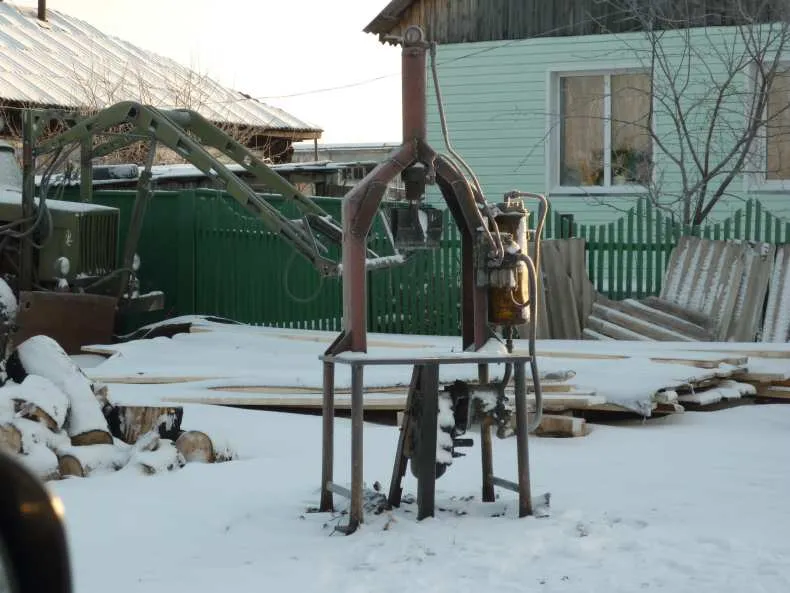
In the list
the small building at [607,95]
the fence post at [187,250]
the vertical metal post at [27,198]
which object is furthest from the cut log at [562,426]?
the small building at [607,95]

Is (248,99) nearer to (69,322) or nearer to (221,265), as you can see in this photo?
(221,265)

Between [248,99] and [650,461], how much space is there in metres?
25.2

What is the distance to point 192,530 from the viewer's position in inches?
227

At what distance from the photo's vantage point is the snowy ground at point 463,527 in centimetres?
495

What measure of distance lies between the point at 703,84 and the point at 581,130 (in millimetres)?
1937

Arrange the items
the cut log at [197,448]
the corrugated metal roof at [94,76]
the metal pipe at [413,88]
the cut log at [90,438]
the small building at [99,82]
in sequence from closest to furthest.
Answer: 1. the metal pipe at [413,88]
2. the cut log at [90,438]
3. the cut log at [197,448]
4. the small building at [99,82]
5. the corrugated metal roof at [94,76]

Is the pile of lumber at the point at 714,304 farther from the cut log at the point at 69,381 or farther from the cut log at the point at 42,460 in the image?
the cut log at the point at 42,460

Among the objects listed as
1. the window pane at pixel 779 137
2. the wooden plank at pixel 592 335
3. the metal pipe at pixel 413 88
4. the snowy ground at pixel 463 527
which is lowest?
the snowy ground at pixel 463 527

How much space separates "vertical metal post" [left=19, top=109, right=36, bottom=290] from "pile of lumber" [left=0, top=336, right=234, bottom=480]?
4.46 metres

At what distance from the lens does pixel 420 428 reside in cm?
593

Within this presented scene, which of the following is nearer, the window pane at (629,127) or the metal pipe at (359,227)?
the metal pipe at (359,227)

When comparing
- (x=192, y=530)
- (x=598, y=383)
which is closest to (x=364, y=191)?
(x=192, y=530)

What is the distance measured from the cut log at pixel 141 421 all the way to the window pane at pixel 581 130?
1163 cm

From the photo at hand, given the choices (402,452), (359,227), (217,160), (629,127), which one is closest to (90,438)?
(402,452)
